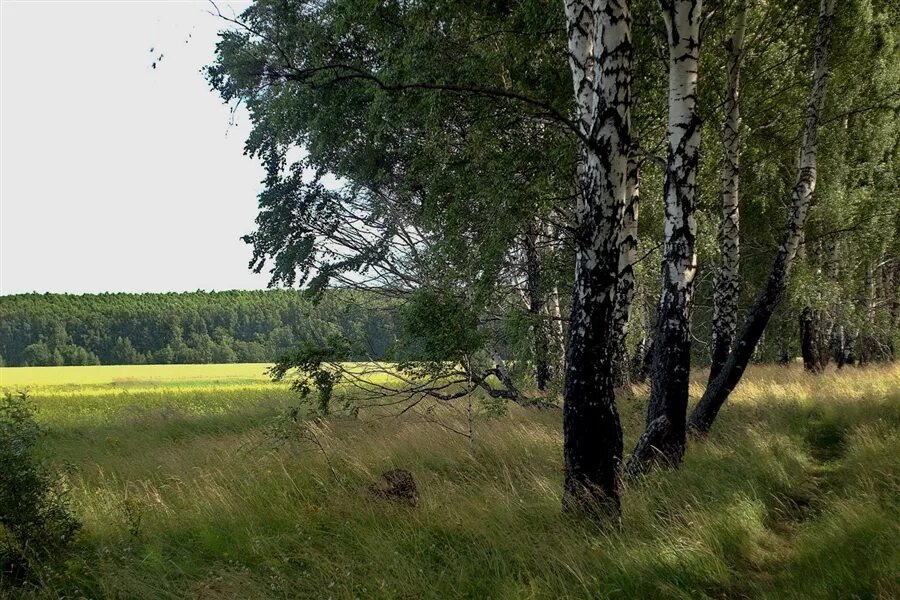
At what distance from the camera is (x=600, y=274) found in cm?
413

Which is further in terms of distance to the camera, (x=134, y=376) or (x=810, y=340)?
(x=134, y=376)

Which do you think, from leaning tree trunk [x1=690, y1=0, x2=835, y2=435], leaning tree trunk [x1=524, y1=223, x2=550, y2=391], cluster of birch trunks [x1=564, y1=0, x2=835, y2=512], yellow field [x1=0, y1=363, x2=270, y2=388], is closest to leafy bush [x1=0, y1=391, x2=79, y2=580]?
cluster of birch trunks [x1=564, y1=0, x2=835, y2=512]

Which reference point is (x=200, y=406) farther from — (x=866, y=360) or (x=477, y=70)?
(x=866, y=360)

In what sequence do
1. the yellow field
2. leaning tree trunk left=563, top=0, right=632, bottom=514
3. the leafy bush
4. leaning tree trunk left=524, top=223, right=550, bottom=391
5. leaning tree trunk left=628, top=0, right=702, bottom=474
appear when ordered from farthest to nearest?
the yellow field → leaning tree trunk left=524, top=223, right=550, bottom=391 → leaning tree trunk left=628, top=0, right=702, bottom=474 → the leafy bush → leaning tree trunk left=563, top=0, right=632, bottom=514

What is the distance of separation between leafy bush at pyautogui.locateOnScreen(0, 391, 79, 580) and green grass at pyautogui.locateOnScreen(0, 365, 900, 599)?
32 cm

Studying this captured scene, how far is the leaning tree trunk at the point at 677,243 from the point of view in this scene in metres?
5.77

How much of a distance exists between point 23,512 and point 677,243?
6.85 metres

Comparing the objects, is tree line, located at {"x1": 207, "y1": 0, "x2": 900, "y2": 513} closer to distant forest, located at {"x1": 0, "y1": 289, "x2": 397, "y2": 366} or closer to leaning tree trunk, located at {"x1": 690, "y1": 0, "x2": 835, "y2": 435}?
leaning tree trunk, located at {"x1": 690, "y1": 0, "x2": 835, "y2": 435}

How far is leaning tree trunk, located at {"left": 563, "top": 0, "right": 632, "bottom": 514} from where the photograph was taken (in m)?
4.13

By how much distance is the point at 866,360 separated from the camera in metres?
19.5

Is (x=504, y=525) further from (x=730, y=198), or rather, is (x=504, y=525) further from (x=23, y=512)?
(x=730, y=198)

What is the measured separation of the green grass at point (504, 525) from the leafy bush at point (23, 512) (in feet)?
1.05

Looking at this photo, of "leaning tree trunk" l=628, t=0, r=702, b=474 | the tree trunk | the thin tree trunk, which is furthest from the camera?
the tree trunk

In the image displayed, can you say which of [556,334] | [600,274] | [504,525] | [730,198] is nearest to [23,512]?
[504,525]
